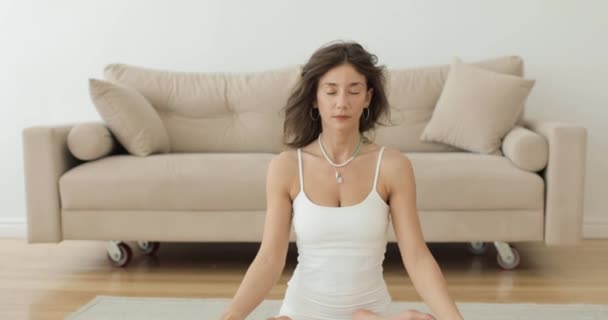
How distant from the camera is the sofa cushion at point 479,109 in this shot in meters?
3.47

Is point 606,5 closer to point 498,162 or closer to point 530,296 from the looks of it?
point 498,162

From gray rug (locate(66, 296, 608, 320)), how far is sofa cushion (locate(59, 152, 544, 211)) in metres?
0.49

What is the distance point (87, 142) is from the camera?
3355 mm

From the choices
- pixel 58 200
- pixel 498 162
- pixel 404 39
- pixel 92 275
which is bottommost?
pixel 92 275

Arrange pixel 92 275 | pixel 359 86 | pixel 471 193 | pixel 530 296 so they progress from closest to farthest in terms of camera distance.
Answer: pixel 359 86 → pixel 530 296 → pixel 471 193 → pixel 92 275

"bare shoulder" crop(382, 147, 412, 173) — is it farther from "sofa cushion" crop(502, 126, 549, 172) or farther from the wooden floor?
"sofa cushion" crop(502, 126, 549, 172)

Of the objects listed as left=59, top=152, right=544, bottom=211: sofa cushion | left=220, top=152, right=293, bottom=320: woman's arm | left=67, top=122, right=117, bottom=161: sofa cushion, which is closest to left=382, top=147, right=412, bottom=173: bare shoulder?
left=220, top=152, right=293, bottom=320: woman's arm

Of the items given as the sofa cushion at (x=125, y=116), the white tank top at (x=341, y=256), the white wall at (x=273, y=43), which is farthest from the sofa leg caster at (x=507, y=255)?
the white tank top at (x=341, y=256)

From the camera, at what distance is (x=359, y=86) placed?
1.63m

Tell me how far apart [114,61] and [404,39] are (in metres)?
1.69

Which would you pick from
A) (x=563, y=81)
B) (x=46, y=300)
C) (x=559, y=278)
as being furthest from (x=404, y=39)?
(x=46, y=300)

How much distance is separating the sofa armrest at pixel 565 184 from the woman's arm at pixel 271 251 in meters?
1.78

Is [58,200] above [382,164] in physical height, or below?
below

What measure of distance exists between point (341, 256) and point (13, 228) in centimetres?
329
